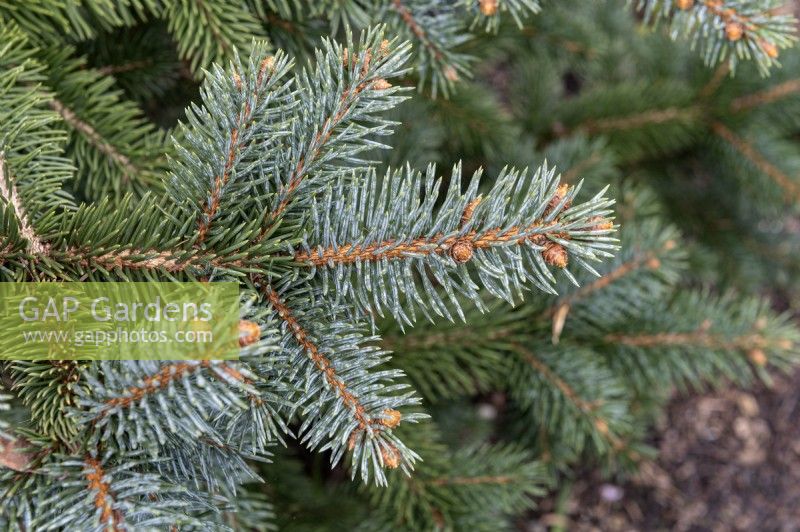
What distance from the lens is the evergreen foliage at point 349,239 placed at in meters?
0.66

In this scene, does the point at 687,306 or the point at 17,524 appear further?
the point at 687,306

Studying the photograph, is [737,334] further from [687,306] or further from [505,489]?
[505,489]

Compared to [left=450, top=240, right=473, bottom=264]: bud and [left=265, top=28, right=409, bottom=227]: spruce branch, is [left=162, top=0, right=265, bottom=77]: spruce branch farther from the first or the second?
[left=450, top=240, right=473, bottom=264]: bud

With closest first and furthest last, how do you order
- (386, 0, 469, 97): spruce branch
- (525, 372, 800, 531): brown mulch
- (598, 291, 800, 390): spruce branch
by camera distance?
(386, 0, 469, 97): spruce branch < (598, 291, 800, 390): spruce branch < (525, 372, 800, 531): brown mulch

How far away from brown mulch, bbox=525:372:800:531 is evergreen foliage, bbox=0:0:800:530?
24 centimetres

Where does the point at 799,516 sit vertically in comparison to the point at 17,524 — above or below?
below

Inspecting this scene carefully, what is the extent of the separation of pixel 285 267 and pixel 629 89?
1.19 metres

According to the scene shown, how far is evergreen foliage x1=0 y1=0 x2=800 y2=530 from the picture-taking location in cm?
66

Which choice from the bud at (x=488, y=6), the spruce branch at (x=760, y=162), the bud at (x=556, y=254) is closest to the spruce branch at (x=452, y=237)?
the bud at (x=556, y=254)

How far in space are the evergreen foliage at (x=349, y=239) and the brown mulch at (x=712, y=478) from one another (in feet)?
0.79

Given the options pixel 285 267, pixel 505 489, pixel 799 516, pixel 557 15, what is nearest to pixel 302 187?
pixel 285 267

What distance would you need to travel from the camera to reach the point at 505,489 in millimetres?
1160

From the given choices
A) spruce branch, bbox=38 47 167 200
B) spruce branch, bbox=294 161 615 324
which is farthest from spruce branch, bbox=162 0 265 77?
spruce branch, bbox=294 161 615 324

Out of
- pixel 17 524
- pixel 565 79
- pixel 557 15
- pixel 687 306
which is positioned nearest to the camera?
pixel 17 524
